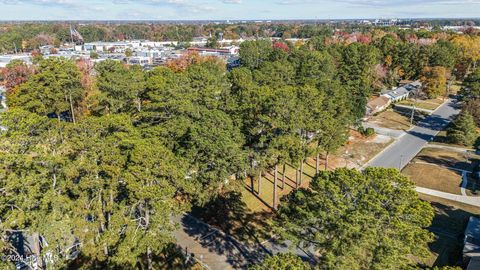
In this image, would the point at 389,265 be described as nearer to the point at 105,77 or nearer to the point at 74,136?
the point at 74,136

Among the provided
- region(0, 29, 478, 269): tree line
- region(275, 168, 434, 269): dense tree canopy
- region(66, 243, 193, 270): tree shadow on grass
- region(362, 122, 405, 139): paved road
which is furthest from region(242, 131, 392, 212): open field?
region(275, 168, 434, 269): dense tree canopy

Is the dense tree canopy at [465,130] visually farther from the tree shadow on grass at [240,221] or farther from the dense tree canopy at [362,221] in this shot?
the dense tree canopy at [362,221]

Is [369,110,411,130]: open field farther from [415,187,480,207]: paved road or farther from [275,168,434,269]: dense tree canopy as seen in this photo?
[275,168,434,269]: dense tree canopy

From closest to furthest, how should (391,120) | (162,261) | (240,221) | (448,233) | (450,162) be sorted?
(162,261) < (448,233) < (240,221) < (450,162) < (391,120)

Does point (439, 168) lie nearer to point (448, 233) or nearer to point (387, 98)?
point (448, 233)

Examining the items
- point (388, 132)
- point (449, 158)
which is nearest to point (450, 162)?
point (449, 158)

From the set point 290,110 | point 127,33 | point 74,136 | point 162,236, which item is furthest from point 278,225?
point 127,33
